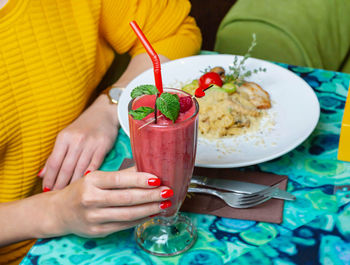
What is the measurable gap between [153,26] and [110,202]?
82cm

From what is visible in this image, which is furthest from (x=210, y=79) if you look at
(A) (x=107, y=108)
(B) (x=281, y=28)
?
(B) (x=281, y=28)

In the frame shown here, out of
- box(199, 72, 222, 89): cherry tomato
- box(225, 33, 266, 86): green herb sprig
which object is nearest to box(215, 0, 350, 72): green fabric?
box(225, 33, 266, 86): green herb sprig

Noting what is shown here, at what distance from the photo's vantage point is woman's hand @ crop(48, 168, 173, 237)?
0.72 m

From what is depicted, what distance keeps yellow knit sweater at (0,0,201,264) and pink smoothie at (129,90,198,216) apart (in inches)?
18.1

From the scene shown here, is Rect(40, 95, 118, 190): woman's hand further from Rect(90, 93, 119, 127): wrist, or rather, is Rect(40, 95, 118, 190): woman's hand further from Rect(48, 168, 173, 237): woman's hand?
Rect(48, 168, 173, 237): woman's hand

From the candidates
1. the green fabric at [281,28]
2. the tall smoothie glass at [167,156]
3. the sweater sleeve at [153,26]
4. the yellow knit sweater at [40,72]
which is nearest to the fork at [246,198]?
the tall smoothie glass at [167,156]

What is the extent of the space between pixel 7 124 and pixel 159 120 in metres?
0.52

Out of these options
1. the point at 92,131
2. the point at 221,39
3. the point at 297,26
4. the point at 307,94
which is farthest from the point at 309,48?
the point at 92,131

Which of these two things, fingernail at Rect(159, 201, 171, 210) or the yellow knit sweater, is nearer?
fingernail at Rect(159, 201, 171, 210)

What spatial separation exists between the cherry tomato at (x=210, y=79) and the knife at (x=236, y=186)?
1.08 feet

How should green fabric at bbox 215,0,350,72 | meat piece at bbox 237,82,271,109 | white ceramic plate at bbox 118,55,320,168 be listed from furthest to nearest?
green fabric at bbox 215,0,350,72 < meat piece at bbox 237,82,271,109 < white ceramic plate at bbox 118,55,320,168

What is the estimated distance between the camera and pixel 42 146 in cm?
114

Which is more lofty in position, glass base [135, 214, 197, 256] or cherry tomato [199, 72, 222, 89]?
cherry tomato [199, 72, 222, 89]

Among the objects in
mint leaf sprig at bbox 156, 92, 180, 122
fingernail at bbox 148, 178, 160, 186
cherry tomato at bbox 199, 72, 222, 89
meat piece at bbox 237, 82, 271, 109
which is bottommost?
fingernail at bbox 148, 178, 160, 186
